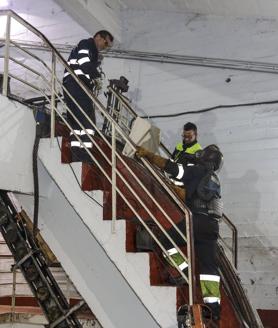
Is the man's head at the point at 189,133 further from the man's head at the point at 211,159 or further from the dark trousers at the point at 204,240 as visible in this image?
the dark trousers at the point at 204,240

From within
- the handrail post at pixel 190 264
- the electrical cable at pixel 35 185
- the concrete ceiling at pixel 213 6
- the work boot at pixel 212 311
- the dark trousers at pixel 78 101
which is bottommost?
the work boot at pixel 212 311

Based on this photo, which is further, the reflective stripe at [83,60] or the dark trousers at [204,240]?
the reflective stripe at [83,60]

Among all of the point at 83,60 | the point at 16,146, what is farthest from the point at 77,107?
the point at 16,146

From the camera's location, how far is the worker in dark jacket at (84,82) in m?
4.40

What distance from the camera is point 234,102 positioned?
6527 mm

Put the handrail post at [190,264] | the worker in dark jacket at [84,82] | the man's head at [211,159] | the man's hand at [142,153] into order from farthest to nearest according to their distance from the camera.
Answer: the worker in dark jacket at [84,82] < the man's head at [211,159] < the man's hand at [142,153] < the handrail post at [190,264]

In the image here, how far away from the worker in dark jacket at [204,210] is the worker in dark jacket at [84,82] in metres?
0.86

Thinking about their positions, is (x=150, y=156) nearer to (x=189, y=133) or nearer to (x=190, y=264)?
(x=190, y=264)

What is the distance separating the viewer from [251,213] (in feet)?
20.4

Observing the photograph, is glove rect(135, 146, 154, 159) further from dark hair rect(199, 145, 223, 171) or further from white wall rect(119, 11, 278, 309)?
white wall rect(119, 11, 278, 309)

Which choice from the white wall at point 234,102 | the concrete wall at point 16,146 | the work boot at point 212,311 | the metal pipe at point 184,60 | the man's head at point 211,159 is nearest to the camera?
the work boot at point 212,311

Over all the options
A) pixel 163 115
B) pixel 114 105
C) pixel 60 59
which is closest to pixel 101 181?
pixel 60 59

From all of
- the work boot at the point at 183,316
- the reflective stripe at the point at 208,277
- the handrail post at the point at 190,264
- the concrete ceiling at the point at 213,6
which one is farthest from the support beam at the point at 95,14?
the work boot at the point at 183,316

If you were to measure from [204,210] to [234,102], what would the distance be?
3.02 metres
